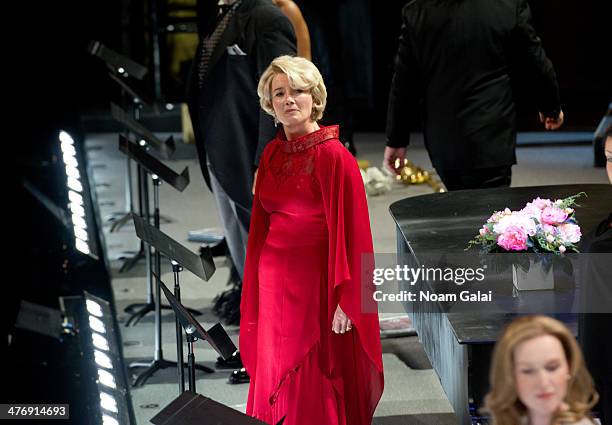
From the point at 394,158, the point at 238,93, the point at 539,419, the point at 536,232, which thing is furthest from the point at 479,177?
the point at 539,419

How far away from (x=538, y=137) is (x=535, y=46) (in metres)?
6.28

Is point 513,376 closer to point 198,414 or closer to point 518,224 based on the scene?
point 198,414

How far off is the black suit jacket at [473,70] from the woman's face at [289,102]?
155cm

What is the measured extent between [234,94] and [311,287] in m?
1.51

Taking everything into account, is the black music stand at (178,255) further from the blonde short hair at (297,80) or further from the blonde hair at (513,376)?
the blonde hair at (513,376)

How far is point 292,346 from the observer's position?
3.92m

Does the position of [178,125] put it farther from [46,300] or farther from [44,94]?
[46,300]

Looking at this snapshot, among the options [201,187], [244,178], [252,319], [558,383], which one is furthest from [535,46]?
[201,187]

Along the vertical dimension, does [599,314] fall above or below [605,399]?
above

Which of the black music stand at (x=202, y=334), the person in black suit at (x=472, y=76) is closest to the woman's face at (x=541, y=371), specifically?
the black music stand at (x=202, y=334)

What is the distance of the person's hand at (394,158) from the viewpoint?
18.1 ft

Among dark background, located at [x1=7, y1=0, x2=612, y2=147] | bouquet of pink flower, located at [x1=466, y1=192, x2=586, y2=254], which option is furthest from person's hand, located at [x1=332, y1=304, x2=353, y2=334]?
dark background, located at [x1=7, y1=0, x2=612, y2=147]

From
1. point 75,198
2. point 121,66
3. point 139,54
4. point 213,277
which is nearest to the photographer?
point 75,198

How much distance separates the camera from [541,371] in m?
2.13
